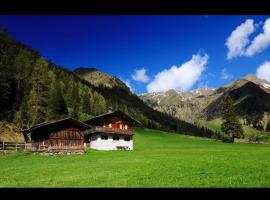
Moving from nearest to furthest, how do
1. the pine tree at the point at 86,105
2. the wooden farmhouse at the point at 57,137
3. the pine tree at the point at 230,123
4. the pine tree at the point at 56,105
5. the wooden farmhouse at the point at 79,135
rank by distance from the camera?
the wooden farmhouse at the point at 57,137
the wooden farmhouse at the point at 79,135
the pine tree at the point at 56,105
the pine tree at the point at 230,123
the pine tree at the point at 86,105

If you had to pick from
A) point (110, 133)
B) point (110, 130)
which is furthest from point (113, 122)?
point (110, 133)

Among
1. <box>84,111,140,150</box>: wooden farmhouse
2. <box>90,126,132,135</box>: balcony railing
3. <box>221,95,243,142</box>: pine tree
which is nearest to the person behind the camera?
<box>90,126,132,135</box>: balcony railing

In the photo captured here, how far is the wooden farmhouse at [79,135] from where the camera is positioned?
208ft

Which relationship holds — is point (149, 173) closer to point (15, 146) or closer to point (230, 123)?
point (15, 146)

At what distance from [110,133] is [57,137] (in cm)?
1906

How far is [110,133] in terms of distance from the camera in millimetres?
81562

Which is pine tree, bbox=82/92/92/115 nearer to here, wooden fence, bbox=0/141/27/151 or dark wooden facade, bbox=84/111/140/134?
dark wooden facade, bbox=84/111/140/134

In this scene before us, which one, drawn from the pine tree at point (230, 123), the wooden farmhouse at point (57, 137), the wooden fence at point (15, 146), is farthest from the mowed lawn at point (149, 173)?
the pine tree at point (230, 123)

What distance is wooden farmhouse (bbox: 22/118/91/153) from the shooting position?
62572 mm

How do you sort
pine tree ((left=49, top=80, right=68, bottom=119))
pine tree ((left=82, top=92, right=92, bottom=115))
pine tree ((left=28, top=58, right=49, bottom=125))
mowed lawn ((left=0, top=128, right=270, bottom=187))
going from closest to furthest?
mowed lawn ((left=0, top=128, right=270, bottom=187)) → pine tree ((left=28, top=58, right=49, bottom=125)) → pine tree ((left=49, top=80, right=68, bottom=119)) → pine tree ((left=82, top=92, right=92, bottom=115))

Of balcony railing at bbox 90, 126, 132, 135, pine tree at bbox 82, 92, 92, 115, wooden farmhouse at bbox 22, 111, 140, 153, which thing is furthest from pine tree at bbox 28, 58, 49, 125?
pine tree at bbox 82, 92, 92, 115

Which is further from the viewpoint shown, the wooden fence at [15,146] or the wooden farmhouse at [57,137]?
the wooden farmhouse at [57,137]

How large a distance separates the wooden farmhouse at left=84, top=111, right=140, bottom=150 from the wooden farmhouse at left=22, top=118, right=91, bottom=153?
1278cm

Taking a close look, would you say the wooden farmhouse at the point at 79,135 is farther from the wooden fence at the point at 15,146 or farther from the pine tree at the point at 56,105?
the pine tree at the point at 56,105
